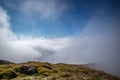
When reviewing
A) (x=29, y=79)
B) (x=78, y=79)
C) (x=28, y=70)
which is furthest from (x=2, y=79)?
(x=78, y=79)

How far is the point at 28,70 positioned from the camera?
145750 mm

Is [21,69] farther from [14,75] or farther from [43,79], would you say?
[43,79]

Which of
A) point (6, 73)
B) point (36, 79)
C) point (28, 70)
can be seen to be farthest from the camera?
point (28, 70)

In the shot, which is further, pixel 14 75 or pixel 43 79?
pixel 14 75

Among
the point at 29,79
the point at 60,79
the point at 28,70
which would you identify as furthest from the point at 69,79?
the point at 28,70

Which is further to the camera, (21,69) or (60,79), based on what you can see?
(21,69)

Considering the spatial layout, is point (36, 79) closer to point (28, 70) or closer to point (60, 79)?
point (60, 79)

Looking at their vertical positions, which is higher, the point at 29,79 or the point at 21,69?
the point at 21,69

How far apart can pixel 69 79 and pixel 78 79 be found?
6549mm

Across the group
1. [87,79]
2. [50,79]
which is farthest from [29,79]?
[87,79]

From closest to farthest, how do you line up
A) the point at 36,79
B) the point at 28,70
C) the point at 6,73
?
the point at 36,79
the point at 6,73
the point at 28,70

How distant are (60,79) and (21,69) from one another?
134 ft

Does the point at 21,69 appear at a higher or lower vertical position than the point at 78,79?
higher

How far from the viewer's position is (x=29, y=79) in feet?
387
